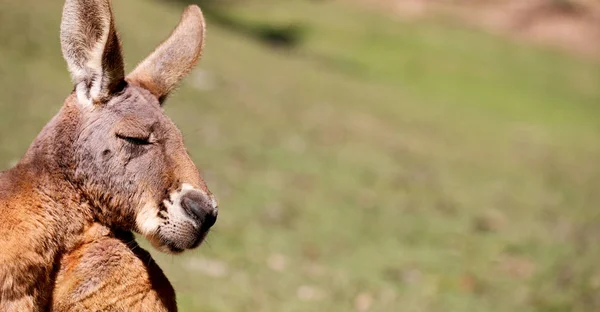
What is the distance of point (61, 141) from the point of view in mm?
3086

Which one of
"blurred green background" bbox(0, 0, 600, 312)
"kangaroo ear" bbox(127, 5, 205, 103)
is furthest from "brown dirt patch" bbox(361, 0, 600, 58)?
"kangaroo ear" bbox(127, 5, 205, 103)

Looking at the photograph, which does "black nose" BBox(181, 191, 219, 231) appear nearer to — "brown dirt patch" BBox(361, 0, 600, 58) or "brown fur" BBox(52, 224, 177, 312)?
"brown fur" BBox(52, 224, 177, 312)

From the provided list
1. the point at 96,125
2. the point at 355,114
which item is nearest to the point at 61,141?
the point at 96,125

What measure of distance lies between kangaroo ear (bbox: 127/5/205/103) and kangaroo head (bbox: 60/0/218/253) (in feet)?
0.70

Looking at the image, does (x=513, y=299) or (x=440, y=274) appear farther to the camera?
(x=440, y=274)

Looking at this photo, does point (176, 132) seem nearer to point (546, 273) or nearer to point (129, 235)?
point (129, 235)

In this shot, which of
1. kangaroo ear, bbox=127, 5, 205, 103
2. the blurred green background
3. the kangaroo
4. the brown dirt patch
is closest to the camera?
the kangaroo

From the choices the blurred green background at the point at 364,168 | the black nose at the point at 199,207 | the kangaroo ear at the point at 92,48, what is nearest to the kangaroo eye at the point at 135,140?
the kangaroo ear at the point at 92,48

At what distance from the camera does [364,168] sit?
12688 millimetres

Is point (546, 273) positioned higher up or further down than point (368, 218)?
higher up

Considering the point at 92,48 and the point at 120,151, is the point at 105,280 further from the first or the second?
the point at 92,48

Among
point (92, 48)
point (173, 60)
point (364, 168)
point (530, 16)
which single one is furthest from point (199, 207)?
point (530, 16)

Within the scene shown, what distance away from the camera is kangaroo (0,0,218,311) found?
291 cm

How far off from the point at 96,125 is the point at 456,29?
92.7ft
